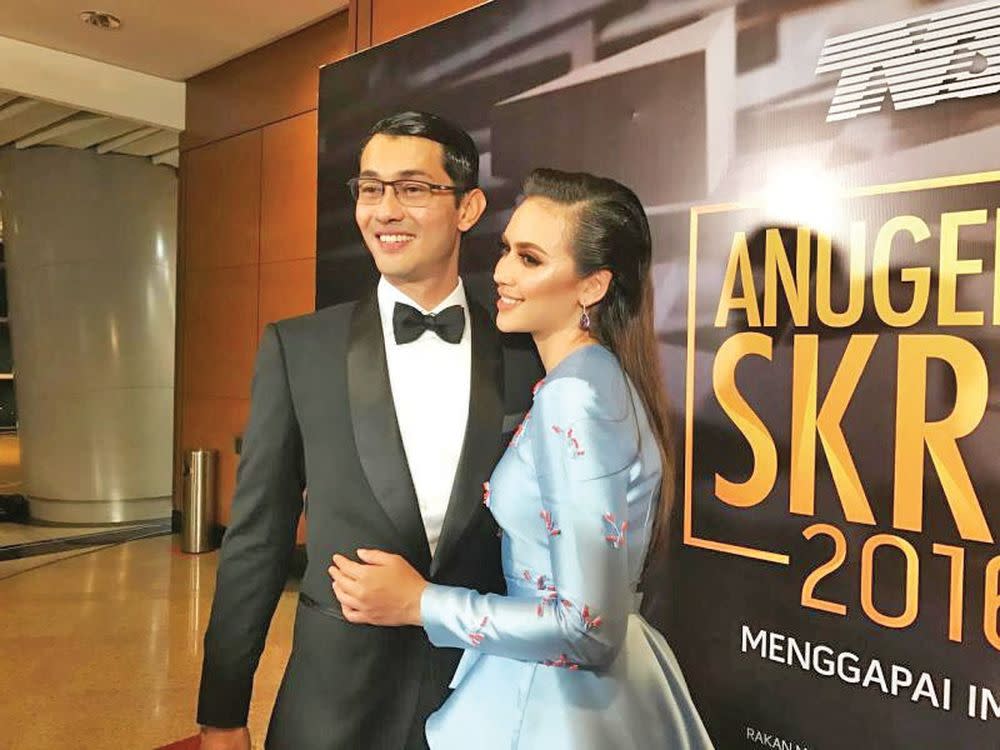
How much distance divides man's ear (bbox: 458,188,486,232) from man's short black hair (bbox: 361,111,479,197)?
0.02 metres

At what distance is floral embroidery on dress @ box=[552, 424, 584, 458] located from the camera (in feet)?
4.07

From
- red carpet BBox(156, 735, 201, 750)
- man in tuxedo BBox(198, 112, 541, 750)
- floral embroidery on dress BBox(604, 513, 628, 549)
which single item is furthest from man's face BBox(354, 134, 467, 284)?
red carpet BBox(156, 735, 201, 750)

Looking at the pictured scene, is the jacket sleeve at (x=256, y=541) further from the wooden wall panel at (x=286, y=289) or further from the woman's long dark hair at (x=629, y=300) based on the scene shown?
the wooden wall panel at (x=286, y=289)

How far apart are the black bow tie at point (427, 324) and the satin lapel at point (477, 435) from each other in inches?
1.4

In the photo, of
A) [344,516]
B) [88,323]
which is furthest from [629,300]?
[88,323]

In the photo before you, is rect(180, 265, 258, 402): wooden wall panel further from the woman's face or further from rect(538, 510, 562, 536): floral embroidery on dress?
rect(538, 510, 562, 536): floral embroidery on dress

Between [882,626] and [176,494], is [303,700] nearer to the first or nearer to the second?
[882,626]

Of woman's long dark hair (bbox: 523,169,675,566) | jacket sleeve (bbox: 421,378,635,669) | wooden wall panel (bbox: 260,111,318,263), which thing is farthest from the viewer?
wooden wall panel (bbox: 260,111,318,263)

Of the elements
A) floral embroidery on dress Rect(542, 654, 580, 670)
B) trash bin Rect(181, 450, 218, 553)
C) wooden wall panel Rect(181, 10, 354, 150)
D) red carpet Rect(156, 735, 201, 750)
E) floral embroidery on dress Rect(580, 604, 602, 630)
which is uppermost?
wooden wall panel Rect(181, 10, 354, 150)

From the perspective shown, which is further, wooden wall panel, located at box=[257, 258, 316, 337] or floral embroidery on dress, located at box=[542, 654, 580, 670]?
wooden wall panel, located at box=[257, 258, 316, 337]

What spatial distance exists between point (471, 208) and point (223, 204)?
145 inches

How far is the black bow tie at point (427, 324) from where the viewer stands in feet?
5.31

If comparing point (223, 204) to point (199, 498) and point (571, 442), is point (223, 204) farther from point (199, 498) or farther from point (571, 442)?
point (571, 442)

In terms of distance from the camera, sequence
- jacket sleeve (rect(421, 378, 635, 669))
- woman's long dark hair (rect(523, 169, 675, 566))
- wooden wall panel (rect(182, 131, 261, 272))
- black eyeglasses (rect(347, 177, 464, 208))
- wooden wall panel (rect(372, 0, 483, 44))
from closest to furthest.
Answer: jacket sleeve (rect(421, 378, 635, 669)) → woman's long dark hair (rect(523, 169, 675, 566)) → black eyeglasses (rect(347, 177, 464, 208)) → wooden wall panel (rect(372, 0, 483, 44)) → wooden wall panel (rect(182, 131, 261, 272))
